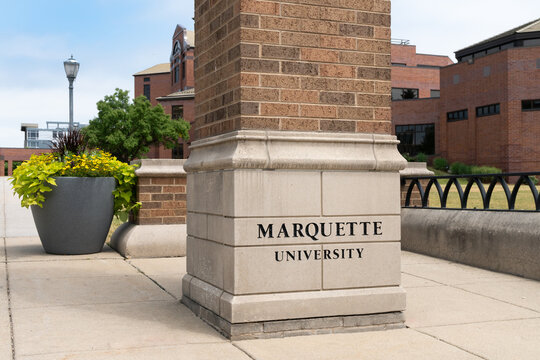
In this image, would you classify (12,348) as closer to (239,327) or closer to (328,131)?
(239,327)

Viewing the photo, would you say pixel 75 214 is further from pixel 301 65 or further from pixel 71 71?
pixel 71 71

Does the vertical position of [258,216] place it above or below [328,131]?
below

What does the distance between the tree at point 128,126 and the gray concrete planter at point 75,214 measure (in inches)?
1963

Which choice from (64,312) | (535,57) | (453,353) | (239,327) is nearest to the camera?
(453,353)

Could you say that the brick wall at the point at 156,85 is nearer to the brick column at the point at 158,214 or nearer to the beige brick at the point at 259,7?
the brick column at the point at 158,214

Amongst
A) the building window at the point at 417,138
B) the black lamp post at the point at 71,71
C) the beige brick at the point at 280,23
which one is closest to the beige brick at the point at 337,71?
the beige brick at the point at 280,23

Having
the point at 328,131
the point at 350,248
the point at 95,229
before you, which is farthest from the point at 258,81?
the point at 95,229

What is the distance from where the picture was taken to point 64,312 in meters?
5.18

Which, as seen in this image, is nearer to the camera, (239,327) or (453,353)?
(453,353)

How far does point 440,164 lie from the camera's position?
4866 cm

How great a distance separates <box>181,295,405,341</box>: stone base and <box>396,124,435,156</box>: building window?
51843 millimetres

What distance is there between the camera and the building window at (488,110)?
45.7 metres

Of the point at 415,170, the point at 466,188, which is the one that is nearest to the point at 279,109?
the point at 466,188

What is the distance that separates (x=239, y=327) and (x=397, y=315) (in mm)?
1354
